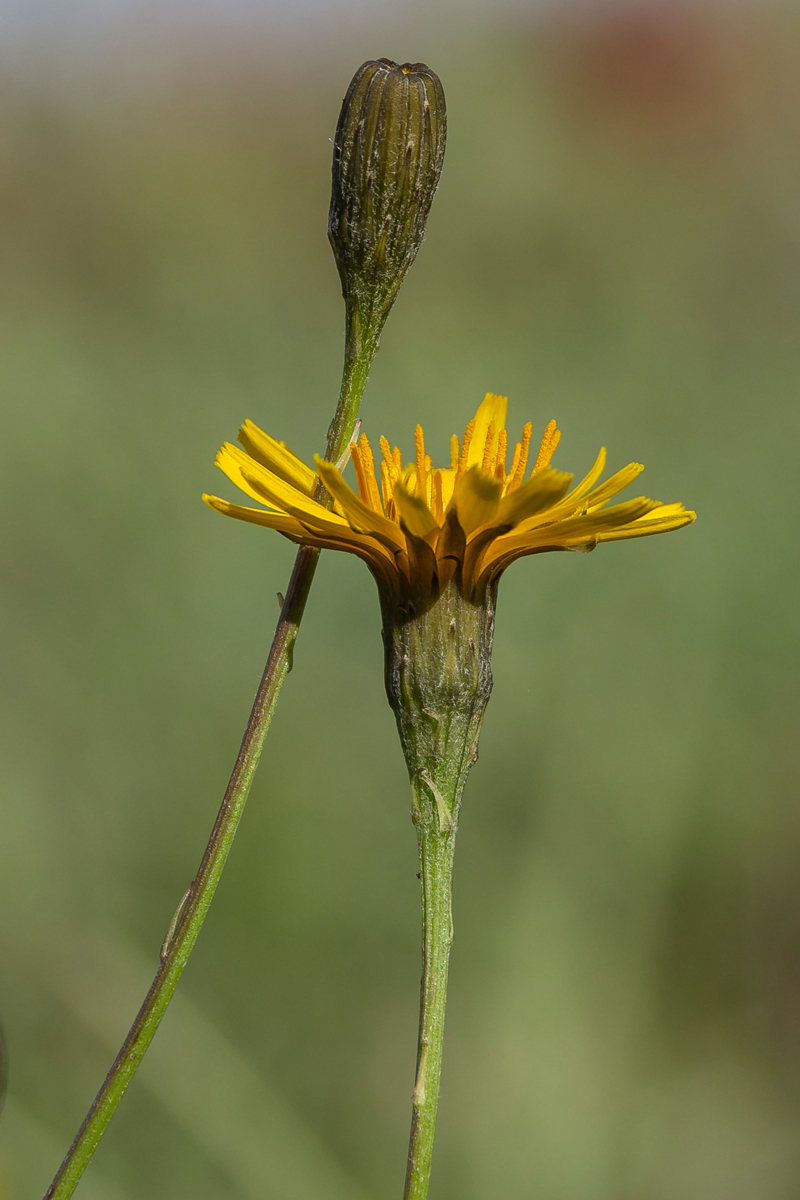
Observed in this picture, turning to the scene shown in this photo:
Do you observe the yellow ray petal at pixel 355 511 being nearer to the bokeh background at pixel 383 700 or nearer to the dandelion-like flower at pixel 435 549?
the dandelion-like flower at pixel 435 549

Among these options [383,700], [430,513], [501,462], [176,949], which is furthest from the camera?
[383,700]

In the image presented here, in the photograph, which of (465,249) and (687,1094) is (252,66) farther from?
(687,1094)

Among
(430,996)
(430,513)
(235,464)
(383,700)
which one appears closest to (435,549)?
(430,513)

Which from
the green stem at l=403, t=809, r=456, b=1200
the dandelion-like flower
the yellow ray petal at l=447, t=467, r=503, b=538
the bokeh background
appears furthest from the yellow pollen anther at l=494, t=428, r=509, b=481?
the bokeh background

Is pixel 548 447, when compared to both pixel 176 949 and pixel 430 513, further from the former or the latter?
pixel 176 949

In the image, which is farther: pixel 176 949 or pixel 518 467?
pixel 518 467

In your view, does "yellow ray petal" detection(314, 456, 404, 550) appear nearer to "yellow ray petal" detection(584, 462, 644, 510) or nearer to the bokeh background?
"yellow ray petal" detection(584, 462, 644, 510)
